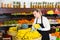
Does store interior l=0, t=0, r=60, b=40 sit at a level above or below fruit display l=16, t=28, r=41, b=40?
above

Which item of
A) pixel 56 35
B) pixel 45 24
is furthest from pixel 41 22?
pixel 56 35

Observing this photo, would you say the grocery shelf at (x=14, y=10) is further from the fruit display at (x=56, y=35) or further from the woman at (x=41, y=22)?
the fruit display at (x=56, y=35)

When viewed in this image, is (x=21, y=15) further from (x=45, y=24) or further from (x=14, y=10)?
(x=45, y=24)

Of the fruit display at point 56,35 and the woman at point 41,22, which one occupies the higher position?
the woman at point 41,22

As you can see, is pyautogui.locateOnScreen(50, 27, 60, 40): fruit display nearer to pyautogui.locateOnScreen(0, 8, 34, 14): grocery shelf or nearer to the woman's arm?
the woman's arm

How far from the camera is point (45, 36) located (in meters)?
1.67

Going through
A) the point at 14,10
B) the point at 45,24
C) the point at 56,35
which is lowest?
the point at 56,35

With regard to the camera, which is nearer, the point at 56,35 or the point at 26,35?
the point at 26,35

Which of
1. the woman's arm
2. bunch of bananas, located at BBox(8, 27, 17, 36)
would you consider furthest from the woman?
bunch of bananas, located at BBox(8, 27, 17, 36)

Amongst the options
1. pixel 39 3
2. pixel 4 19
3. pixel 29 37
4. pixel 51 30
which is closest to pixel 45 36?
pixel 51 30

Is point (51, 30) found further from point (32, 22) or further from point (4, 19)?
point (4, 19)

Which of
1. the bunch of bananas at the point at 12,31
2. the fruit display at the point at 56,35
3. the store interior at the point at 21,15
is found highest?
the store interior at the point at 21,15

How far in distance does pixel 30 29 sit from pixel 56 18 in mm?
284

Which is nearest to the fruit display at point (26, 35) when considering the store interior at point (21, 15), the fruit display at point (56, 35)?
the store interior at point (21, 15)
